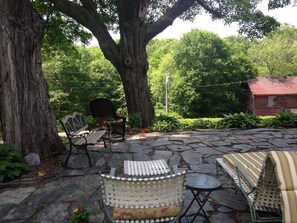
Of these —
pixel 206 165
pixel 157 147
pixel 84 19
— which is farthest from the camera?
pixel 84 19

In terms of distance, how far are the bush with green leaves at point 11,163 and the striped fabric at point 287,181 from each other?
12.7 feet

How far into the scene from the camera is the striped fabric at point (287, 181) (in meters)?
1.87

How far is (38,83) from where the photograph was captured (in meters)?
4.95

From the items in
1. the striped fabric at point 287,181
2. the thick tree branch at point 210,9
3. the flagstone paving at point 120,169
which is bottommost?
the flagstone paving at point 120,169

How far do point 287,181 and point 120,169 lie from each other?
9.47ft

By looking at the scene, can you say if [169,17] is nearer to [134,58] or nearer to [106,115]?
[134,58]

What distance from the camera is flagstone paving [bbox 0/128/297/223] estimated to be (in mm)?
2888

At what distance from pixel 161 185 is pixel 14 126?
3.60m

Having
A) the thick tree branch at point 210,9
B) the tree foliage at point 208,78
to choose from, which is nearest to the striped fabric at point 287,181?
the thick tree branch at point 210,9

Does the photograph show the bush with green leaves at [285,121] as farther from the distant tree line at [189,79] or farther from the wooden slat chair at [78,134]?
the distant tree line at [189,79]

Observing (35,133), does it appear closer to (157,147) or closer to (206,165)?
(157,147)

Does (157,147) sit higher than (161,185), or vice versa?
(161,185)

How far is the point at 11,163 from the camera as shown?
4.14 meters

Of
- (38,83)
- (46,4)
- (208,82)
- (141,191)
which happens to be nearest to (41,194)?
(141,191)
